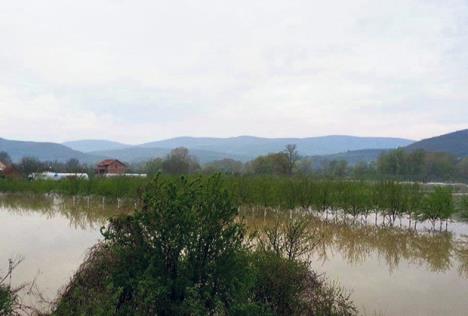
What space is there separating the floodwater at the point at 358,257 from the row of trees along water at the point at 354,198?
1.39 meters

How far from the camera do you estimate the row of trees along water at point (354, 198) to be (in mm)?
28828

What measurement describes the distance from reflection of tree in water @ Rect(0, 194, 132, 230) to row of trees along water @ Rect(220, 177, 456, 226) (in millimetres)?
10228

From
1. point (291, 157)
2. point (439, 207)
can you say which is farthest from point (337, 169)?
point (439, 207)

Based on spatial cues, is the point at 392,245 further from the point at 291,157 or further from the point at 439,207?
the point at 291,157

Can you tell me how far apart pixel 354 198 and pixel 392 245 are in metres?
8.87

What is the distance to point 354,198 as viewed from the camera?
31.7 m

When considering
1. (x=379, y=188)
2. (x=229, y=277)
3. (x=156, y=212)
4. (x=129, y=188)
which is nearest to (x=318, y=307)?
(x=229, y=277)

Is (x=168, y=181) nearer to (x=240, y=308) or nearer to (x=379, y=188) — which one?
(x=240, y=308)

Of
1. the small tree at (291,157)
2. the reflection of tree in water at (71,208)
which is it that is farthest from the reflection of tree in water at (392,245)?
the small tree at (291,157)

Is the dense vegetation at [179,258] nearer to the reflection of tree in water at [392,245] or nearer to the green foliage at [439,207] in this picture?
the reflection of tree in water at [392,245]

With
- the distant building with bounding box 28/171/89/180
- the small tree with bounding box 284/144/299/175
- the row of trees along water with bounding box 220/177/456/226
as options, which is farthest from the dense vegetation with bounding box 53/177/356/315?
the small tree with bounding box 284/144/299/175

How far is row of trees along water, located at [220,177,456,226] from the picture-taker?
94.6ft

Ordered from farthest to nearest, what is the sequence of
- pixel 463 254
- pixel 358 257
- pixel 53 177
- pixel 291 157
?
pixel 291 157 → pixel 53 177 → pixel 463 254 → pixel 358 257

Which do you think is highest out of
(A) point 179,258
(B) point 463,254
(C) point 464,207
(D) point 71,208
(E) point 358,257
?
(A) point 179,258
